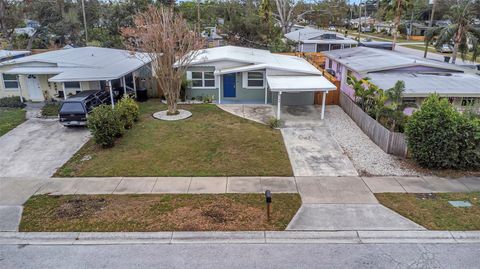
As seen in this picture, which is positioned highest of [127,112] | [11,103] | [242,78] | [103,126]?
[242,78]

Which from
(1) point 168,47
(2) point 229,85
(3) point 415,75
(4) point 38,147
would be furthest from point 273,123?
(4) point 38,147

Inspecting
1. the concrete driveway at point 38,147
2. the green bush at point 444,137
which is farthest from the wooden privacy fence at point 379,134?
the concrete driveway at point 38,147

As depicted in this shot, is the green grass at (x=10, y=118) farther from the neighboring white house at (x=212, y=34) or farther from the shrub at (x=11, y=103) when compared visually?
the neighboring white house at (x=212, y=34)

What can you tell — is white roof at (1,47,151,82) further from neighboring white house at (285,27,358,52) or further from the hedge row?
neighboring white house at (285,27,358,52)

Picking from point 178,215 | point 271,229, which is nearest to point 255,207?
point 271,229

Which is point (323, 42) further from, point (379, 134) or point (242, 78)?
point (379, 134)

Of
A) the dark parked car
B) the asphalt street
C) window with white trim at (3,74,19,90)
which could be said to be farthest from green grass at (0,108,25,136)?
the asphalt street
